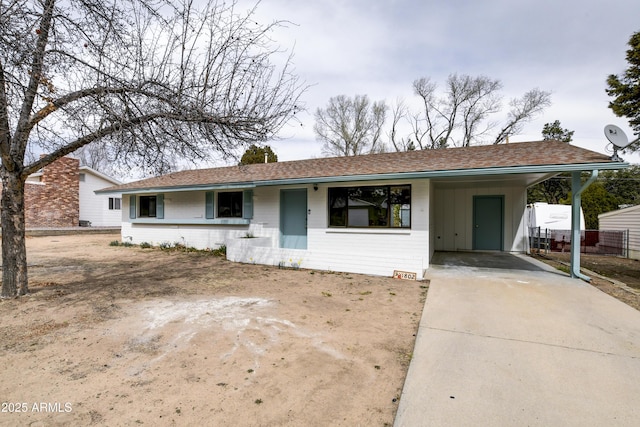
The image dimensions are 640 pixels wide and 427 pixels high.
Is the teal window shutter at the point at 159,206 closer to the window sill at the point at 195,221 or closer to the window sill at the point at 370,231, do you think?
the window sill at the point at 195,221

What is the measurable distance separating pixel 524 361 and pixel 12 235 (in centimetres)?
765

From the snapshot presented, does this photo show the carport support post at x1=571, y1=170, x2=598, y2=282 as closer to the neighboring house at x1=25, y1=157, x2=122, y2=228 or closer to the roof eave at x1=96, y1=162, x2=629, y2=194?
the roof eave at x1=96, y1=162, x2=629, y2=194

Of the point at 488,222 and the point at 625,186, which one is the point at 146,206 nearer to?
the point at 488,222

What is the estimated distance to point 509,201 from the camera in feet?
38.9

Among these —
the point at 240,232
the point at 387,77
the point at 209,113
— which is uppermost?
the point at 387,77

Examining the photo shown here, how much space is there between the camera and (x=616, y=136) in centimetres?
655

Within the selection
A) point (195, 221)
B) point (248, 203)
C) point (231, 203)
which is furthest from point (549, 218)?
point (195, 221)

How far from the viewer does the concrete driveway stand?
2.44 meters

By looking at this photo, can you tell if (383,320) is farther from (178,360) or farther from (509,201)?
(509,201)

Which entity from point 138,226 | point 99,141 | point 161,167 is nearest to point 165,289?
point 161,167

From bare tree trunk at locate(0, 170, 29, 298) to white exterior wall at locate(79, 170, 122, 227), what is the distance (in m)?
20.9

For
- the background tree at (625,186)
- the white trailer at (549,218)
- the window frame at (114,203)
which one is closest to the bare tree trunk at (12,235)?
the white trailer at (549,218)

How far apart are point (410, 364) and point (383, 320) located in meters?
1.39

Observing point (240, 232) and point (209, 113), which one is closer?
point (209, 113)
